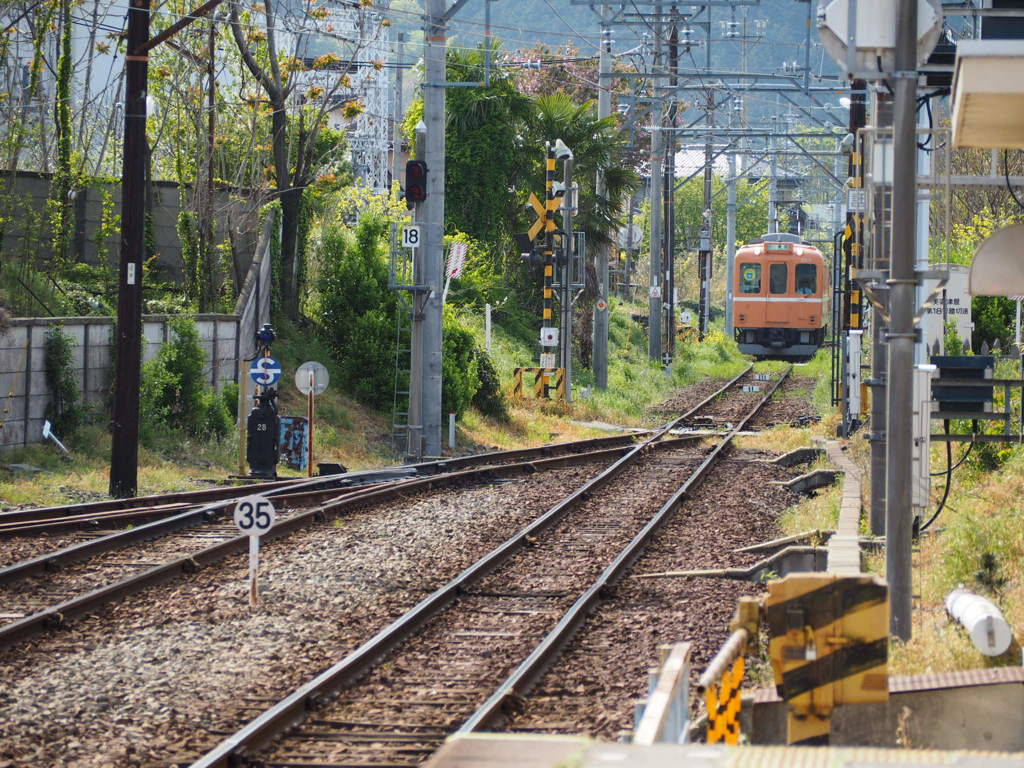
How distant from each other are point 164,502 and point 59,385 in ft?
14.2

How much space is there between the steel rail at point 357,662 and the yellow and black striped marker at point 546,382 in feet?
45.9

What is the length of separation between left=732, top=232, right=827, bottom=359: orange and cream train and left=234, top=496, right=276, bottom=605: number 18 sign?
30.4 metres

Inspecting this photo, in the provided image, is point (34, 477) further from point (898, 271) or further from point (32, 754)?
point (898, 271)

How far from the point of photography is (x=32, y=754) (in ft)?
25.5

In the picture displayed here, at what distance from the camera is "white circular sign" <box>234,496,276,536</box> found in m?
11.8

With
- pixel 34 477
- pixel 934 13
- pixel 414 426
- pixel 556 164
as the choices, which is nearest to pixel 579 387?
pixel 556 164

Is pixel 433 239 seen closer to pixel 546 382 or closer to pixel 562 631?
pixel 546 382

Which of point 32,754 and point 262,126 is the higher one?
point 262,126

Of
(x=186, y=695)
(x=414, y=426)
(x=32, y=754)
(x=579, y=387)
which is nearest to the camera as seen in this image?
(x=32, y=754)

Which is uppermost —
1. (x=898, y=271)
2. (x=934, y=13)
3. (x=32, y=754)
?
(x=934, y=13)

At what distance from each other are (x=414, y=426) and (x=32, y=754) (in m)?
15.9

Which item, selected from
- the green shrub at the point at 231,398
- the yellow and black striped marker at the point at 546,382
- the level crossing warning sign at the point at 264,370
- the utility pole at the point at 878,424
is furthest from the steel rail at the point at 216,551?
the yellow and black striped marker at the point at 546,382

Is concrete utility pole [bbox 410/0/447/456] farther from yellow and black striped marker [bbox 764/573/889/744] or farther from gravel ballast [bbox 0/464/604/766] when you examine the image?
yellow and black striped marker [bbox 764/573/889/744]

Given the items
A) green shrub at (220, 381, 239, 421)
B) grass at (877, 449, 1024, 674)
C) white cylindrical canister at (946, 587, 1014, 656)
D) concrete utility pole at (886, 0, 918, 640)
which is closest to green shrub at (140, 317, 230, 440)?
green shrub at (220, 381, 239, 421)
